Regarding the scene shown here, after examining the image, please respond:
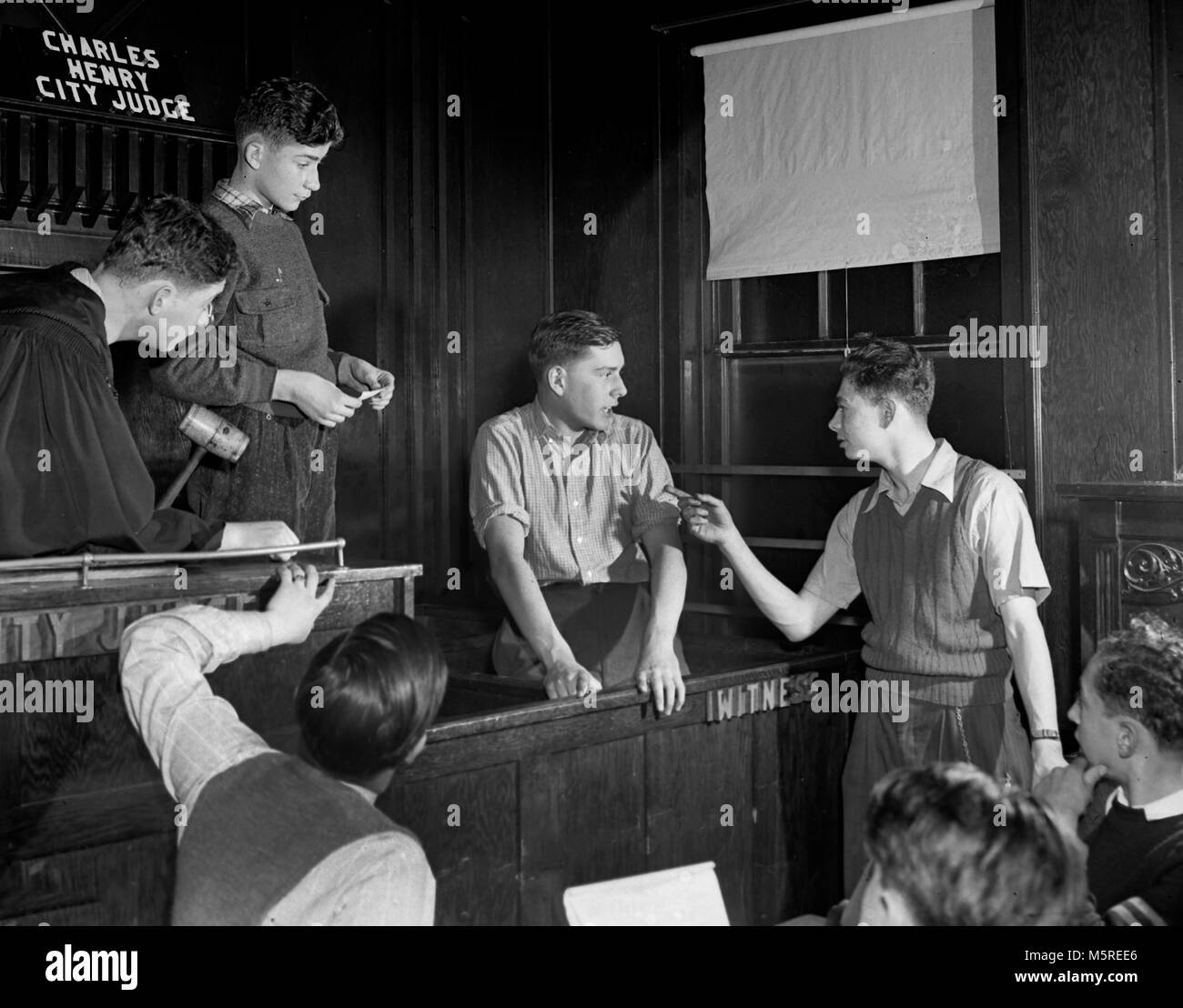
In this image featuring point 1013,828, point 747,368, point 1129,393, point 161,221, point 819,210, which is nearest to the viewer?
point 1013,828

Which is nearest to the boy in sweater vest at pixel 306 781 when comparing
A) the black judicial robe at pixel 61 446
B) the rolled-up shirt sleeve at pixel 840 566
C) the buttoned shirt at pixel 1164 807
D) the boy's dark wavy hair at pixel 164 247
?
the black judicial robe at pixel 61 446

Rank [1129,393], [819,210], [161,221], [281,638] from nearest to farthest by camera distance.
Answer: [281,638] < [161,221] < [1129,393] < [819,210]

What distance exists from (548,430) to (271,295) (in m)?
0.86

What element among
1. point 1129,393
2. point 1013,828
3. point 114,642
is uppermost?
point 1129,393

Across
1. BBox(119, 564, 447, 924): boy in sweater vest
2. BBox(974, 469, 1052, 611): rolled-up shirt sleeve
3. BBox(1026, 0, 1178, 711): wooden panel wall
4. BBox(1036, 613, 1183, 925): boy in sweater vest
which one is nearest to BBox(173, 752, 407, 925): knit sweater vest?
BBox(119, 564, 447, 924): boy in sweater vest

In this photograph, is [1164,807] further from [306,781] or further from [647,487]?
[647,487]

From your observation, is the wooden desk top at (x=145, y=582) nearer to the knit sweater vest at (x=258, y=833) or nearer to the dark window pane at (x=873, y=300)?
the knit sweater vest at (x=258, y=833)

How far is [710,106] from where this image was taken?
4.76m

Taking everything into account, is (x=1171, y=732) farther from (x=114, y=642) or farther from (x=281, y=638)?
(x=114, y=642)

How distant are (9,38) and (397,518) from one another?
1.95 metres

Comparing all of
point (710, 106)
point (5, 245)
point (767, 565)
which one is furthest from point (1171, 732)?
point (5, 245)

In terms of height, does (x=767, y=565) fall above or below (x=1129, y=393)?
below

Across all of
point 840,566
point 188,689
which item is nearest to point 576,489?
point 840,566

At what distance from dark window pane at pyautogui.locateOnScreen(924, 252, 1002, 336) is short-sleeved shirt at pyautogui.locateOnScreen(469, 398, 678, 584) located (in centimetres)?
106
